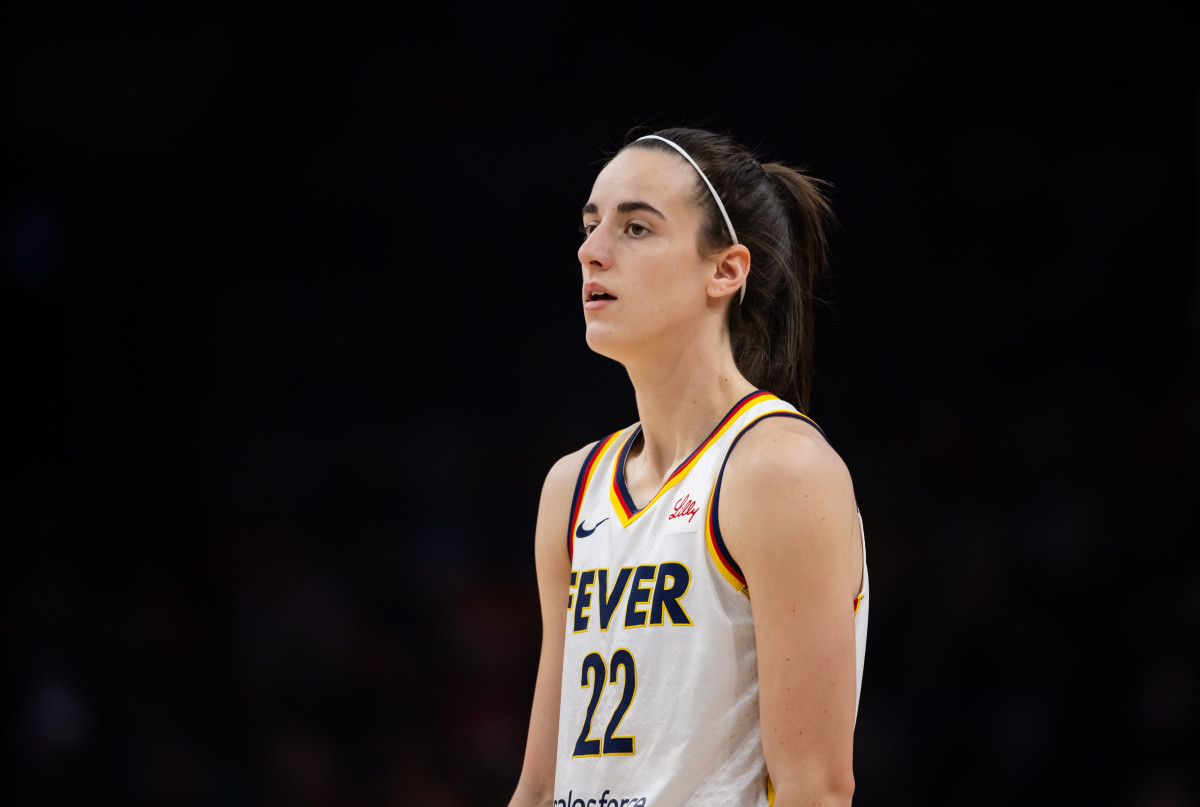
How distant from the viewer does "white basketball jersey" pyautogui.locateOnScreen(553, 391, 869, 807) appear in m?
2.10

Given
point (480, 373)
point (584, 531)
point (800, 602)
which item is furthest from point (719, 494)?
point (480, 373)

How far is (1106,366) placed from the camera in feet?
17.1

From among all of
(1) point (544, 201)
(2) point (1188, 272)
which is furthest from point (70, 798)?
(2) point (1188, 272)

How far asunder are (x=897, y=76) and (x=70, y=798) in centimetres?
477

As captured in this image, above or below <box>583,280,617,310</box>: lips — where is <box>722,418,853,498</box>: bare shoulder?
below

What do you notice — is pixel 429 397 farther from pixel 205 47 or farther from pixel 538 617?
pixel 205 47

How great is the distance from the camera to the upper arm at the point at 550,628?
254 cm

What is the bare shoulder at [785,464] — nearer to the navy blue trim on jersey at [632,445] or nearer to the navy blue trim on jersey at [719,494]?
the navy blue trim on jersey at [719,494]

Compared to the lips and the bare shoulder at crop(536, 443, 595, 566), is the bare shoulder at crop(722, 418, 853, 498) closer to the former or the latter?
the lips

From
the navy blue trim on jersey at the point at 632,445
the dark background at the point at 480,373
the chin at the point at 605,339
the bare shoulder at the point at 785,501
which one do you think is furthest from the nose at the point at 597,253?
the dark background at the point at 480,373

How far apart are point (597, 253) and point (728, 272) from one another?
28 centimetres

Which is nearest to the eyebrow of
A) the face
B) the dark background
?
the face

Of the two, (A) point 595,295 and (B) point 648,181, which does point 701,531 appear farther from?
(B) point 648,181

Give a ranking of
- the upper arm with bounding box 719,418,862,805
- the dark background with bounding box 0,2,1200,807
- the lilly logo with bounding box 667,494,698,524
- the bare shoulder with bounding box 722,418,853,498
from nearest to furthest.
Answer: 1. the upper arm with bounding box 719,418,862,805
2. the bare shoulder with bounding box 722,418,853,498
3. the lilly logo with bounding box 667,494,698,524
4. the dark background with bounding box 0,2,1200,807
